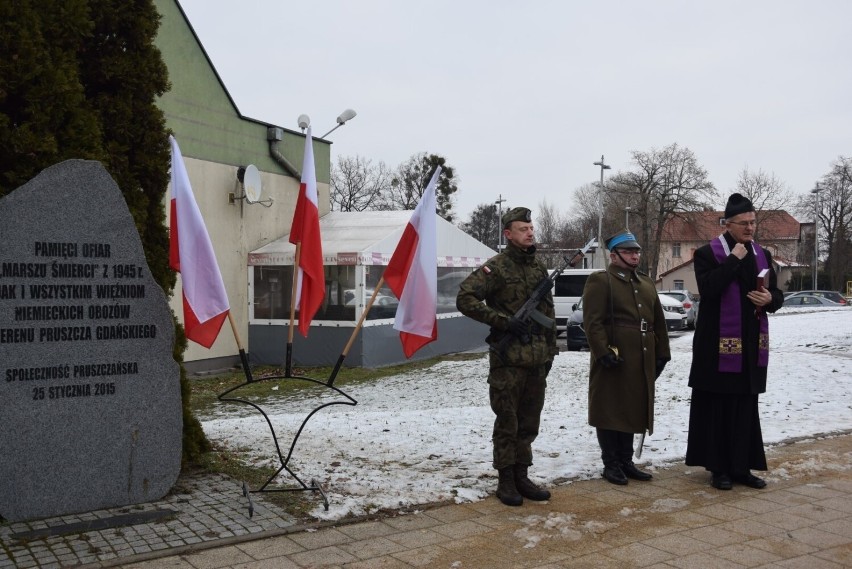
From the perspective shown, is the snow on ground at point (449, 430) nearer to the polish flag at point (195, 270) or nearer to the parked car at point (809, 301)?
the polish flag at point (195, 270)

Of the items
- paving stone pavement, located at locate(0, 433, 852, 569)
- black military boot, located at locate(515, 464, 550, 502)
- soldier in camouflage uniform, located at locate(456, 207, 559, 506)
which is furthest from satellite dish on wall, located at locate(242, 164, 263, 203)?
black military boot, located at locate(515, 464, 550, 502)

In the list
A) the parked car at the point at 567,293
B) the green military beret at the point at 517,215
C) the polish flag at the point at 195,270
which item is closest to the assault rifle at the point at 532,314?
the green military beret at the point at 517,215

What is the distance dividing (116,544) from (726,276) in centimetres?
460

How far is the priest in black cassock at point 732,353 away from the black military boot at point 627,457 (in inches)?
16.1

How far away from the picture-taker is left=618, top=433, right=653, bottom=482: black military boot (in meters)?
6.32

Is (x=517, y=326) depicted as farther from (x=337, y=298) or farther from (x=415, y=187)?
(x=415, y=187)

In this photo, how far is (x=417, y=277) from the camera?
590cm

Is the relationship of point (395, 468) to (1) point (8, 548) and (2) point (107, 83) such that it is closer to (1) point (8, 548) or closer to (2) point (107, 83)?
(1) point (8, 548)

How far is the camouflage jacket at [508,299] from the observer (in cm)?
552

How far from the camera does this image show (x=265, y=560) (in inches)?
175

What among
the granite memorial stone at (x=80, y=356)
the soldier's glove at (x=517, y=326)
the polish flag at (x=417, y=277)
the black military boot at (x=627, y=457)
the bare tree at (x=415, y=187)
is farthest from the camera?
the bare tree at (x=415, y=187)

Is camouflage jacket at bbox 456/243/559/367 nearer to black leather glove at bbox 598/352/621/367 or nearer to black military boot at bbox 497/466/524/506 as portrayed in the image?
black leather glove at bbox 598/352/621/367

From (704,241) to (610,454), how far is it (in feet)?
239

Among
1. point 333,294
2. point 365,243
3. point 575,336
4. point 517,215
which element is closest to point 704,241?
point 575,336
